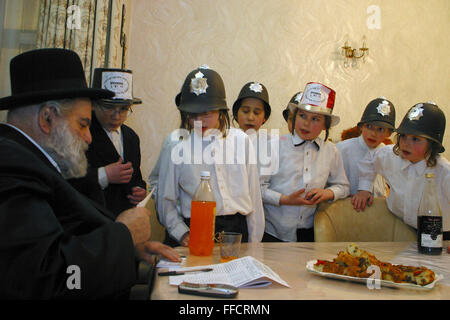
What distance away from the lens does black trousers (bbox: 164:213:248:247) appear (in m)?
1.95

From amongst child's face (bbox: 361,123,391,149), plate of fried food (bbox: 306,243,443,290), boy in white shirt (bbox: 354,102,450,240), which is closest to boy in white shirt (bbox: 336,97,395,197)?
child's face (bbox: 361,123,391,149)

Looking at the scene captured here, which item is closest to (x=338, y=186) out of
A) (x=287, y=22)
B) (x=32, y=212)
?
(x=32, y=212)

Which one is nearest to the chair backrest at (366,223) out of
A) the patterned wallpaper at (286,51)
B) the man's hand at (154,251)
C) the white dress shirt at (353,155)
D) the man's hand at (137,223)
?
the white dress shirt at (353,155)

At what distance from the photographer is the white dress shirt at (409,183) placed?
214cm

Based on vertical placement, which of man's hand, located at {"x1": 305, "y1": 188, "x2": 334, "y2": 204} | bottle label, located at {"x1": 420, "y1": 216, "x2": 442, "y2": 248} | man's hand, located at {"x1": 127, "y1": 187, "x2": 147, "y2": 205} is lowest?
bottle label, located at {"x1": 420, "y1": 216, "x2": 442, "y2": 248}

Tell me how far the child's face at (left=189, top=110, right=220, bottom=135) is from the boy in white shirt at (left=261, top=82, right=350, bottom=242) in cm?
55

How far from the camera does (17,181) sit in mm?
989

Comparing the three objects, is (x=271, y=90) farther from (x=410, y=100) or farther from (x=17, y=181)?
(x=17, y=181)

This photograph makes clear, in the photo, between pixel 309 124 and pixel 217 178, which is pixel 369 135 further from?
pixel 217 178

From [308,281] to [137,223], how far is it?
0.54 metres

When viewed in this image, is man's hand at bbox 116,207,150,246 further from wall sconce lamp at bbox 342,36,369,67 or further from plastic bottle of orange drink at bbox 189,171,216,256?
wall sconce lamp at bbox 342,36,369,67

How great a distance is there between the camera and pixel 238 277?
111cm

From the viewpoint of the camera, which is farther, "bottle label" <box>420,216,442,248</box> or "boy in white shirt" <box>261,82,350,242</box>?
"boy in white shirt" <box>261,82,350,242</box>

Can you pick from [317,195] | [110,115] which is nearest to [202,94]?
[110,115]
